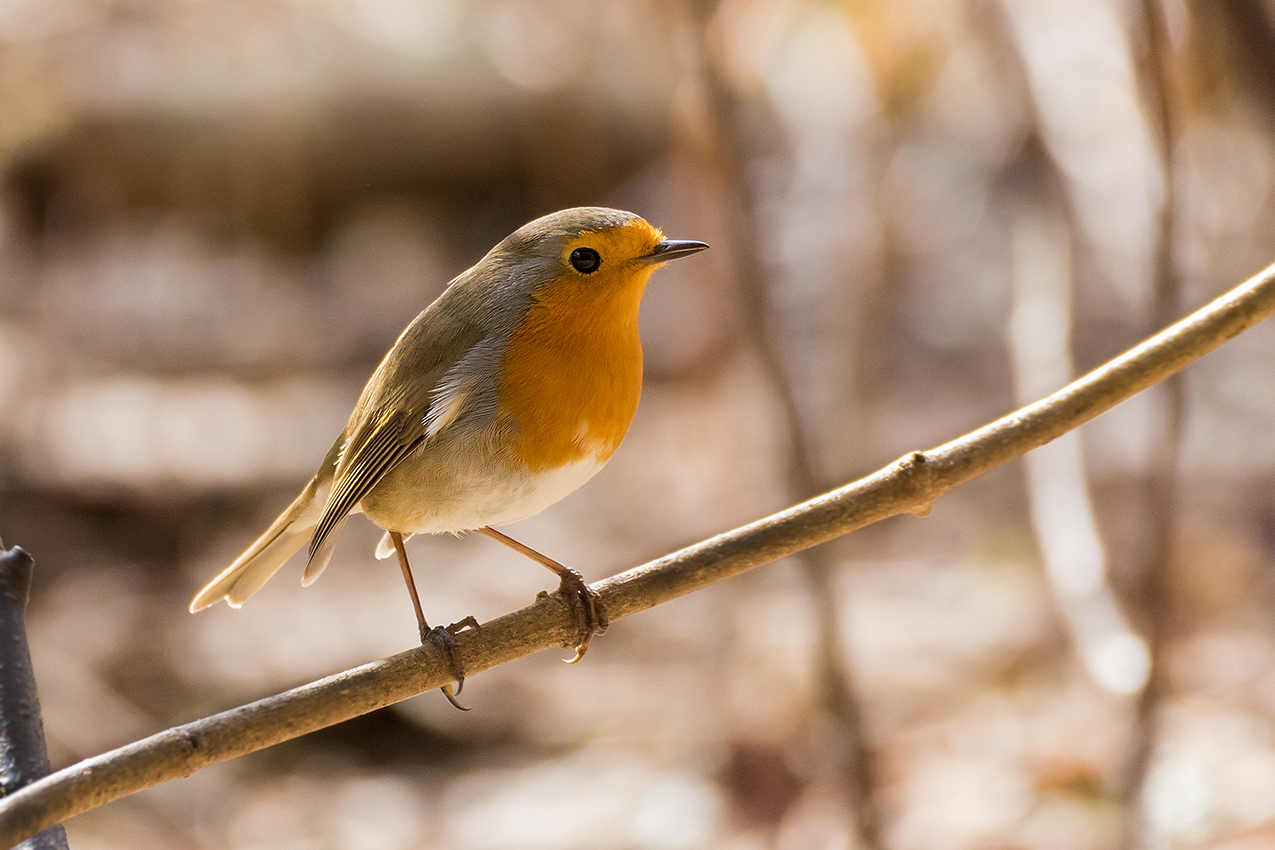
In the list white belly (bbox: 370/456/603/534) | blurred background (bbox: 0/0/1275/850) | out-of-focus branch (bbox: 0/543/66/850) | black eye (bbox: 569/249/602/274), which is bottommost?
out-of-focus branch (bbox: 0/543/66/850)

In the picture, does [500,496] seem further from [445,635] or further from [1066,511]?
[1066,511]

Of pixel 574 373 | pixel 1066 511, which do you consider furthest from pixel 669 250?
pixel 1066 511

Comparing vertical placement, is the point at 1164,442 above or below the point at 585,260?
above

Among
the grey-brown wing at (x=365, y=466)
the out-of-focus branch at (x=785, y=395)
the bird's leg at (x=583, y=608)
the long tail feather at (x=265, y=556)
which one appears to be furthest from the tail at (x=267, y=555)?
the out-of-focus branch at (x=785, y=395)

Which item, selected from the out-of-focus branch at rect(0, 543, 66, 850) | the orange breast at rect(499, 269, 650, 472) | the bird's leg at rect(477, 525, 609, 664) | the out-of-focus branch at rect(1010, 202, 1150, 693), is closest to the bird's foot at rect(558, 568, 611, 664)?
the bird's leg at rect(477, 525, 609, 664)

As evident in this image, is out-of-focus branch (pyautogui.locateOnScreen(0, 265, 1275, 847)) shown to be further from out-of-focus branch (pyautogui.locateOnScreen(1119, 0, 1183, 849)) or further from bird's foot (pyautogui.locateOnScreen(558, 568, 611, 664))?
out-of-focus branch (pyautogui.locateOnScreen(1119, 0, 1183, 849))

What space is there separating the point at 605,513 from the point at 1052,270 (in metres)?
3.32

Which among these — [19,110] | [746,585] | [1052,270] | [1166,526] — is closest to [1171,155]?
[1166,526]

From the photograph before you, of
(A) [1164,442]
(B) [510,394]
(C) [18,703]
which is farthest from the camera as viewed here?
(A) [1164,442]

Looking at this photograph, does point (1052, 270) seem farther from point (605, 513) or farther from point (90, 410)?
point (90, 410)

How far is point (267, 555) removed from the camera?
91.0 inches

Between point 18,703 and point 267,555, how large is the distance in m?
0.75

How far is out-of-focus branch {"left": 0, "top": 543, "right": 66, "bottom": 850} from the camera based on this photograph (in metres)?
1.52

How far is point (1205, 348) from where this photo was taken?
1474 millimetres
